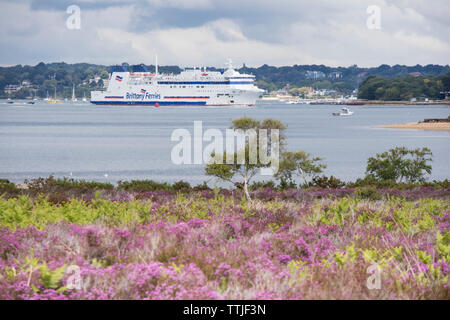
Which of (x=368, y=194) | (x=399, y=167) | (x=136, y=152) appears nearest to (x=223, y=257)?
(x=368, y=194)

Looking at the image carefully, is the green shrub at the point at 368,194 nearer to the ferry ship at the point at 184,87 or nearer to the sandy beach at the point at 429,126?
the sandy beach at the point at 429,126

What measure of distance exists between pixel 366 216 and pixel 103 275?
5.17 meters

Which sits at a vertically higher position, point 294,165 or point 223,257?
point 223,257

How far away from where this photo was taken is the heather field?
494 cm

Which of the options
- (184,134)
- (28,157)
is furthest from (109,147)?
(184,134)

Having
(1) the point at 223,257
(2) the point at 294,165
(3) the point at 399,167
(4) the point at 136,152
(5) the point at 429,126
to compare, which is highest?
(1) the point at 223,257

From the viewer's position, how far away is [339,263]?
19.0 ft

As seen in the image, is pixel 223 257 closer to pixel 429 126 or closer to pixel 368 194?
pixel 368 194

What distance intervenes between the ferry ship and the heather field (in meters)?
160

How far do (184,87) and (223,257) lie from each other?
16939cm

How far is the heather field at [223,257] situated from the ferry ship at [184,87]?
524ft

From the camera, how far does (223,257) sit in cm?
600

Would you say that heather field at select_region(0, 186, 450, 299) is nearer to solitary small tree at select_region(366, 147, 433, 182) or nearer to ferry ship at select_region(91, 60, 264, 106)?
solitary small tree at select_region(366, 147, 433, 182)
